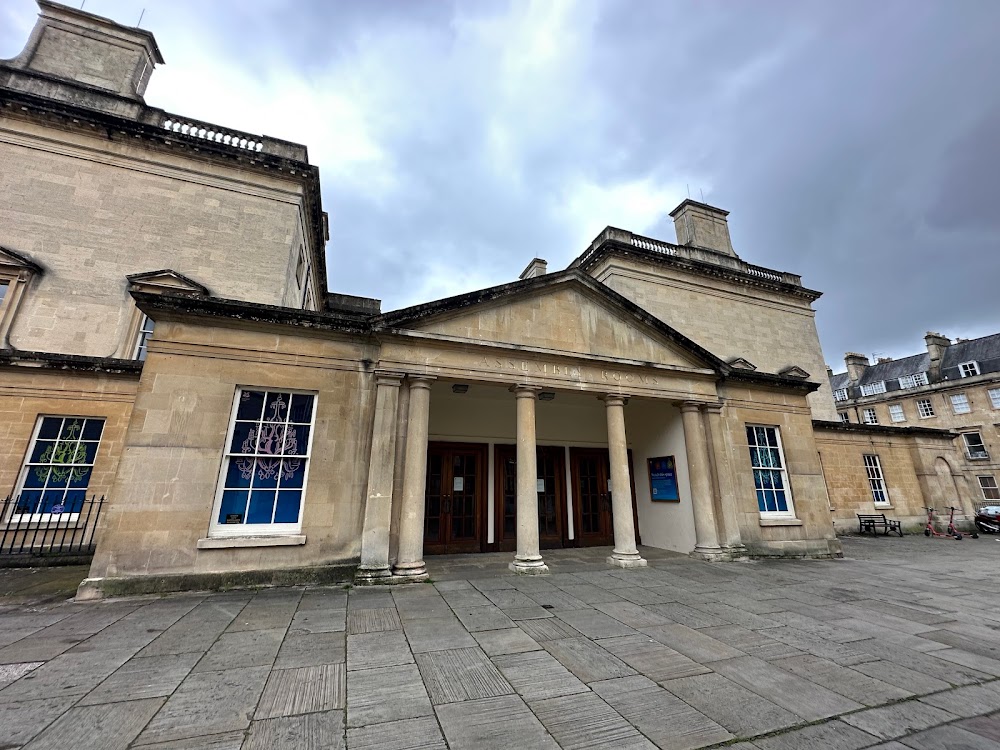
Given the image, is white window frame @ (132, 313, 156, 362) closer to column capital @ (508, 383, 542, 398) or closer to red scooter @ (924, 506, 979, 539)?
column capital @ (508, 383, 542, 398)

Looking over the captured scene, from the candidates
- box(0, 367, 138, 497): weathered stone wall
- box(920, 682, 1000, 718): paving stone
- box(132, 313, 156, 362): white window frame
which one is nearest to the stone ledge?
box(0, 367, 138, 497): weathered stone wall

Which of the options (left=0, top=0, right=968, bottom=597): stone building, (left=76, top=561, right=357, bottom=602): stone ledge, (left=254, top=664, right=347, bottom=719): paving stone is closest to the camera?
(left=254, top=664, right=347, bottom=719): paving stone

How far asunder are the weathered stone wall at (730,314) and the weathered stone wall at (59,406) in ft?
48.8

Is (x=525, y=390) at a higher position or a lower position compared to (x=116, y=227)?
lower

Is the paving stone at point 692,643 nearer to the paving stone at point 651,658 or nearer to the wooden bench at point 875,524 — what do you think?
the paving stone at point 651,658

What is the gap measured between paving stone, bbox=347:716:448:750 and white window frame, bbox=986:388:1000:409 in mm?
40541

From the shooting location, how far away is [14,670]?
320 cm

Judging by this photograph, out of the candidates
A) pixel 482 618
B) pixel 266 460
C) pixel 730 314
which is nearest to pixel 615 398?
pixel 482 618

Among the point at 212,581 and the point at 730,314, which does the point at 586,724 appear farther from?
the point at 730,314

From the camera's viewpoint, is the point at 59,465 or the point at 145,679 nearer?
the point at 145,679

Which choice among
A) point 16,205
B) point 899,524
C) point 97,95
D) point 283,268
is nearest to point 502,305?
point 283,268

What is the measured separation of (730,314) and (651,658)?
16539 millimetres

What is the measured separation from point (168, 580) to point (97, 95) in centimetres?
1512

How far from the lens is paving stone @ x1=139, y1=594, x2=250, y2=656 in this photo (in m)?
3.74
